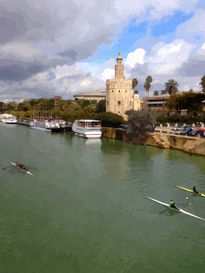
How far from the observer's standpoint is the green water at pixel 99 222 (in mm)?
13258

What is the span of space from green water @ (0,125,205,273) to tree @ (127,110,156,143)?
1940cm

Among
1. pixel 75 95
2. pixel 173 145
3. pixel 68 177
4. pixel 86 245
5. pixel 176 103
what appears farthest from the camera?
pixel 75 95

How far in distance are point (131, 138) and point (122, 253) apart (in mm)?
40806

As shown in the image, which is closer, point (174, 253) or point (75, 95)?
point (174, 253)

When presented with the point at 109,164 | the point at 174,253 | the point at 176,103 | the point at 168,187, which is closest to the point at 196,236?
the point at 174,253

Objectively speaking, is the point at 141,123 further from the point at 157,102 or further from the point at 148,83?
the point at 148,83

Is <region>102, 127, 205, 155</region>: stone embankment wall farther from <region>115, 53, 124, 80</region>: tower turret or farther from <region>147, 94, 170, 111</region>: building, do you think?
<region>147, 94, 170, 111</region>: building

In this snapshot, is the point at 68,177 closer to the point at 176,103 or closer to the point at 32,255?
the point at 32,255

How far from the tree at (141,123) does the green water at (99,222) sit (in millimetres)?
19397

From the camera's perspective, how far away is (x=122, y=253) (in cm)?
1393

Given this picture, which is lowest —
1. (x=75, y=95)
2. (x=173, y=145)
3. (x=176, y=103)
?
(x=173, y=145)

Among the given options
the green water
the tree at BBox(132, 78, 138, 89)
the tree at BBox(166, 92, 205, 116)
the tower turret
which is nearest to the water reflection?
the green water

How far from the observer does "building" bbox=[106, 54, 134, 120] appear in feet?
293

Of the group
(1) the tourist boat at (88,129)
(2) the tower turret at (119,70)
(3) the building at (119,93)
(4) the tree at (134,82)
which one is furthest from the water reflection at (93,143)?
(4) the tree at (134,82)
